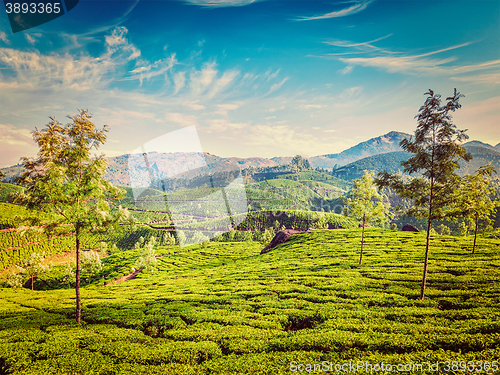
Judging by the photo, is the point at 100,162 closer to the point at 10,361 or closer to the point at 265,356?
the point at 10,361

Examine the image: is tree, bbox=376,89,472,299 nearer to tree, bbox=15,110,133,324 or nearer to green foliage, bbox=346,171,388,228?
green foliage, bbox=346,171,388,228

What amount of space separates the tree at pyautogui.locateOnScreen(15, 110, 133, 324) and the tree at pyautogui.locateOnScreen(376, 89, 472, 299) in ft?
72.4

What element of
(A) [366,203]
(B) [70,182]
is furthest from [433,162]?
(B) [70,182]

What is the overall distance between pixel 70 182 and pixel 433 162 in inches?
1020

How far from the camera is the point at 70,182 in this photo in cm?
1375

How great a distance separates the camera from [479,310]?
1228 centimetres

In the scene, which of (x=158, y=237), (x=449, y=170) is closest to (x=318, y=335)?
(x=449, y=170)

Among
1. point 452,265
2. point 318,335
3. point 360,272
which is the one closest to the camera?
point 318,335

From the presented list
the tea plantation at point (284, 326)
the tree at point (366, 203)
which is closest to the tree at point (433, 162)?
the tea plantation at point (284, 326)

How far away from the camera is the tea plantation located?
9125 millimetres

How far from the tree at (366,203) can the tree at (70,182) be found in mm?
26125

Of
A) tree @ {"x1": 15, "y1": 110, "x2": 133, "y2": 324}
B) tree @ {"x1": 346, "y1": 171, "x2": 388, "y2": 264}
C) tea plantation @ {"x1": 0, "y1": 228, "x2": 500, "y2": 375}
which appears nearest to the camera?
tea plantation @ {"x1": 0, "y1": 228, "x2": 500, "y2": 375}

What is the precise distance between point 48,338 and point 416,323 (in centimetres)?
Result: 2293

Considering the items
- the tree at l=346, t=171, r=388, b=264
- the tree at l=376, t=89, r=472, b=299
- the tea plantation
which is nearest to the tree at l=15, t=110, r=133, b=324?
the tea plantation
